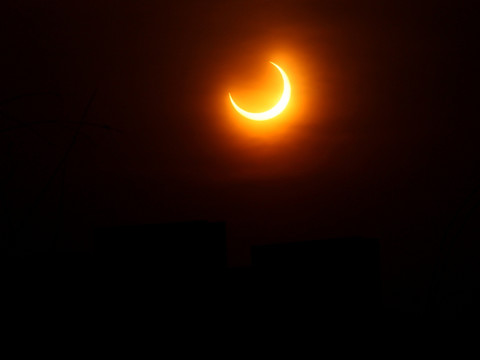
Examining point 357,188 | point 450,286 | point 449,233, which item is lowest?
point 450,286

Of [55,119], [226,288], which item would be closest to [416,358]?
[226,288]

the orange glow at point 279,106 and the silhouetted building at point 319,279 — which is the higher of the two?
the orange glow at point 279,106

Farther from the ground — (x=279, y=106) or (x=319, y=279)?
(x=279, y=106)

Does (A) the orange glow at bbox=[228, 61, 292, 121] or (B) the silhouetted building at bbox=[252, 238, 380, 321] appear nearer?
(B) the silhouetted building at bbox=[252, 238, 380, 321]

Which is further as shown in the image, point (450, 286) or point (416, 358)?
point (450, 286)

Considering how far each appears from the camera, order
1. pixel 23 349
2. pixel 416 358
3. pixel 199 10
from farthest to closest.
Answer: pixel 199 10 < pixel 416 358 < pixel 23 349

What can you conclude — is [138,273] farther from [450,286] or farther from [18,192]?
[450,286]

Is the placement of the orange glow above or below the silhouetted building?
above

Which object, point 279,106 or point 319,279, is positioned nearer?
point 319,279

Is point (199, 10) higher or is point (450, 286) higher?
point (199, 10)

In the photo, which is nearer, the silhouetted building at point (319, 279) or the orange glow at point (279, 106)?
the silhouetted building at point (319, 279)

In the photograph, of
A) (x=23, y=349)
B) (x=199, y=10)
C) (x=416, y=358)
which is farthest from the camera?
(x=199, y=10)
